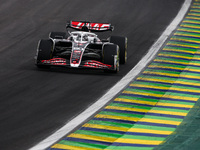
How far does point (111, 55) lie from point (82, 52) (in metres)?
1.13

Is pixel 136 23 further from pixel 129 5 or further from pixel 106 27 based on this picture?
pixel 106 27

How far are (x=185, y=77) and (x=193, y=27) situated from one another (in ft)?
31.3

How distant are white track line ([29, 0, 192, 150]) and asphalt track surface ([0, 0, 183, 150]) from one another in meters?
0.24

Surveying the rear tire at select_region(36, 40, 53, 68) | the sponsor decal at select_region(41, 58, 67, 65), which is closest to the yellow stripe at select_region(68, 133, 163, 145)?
the sponsor decal at select_region(41, 58, 67, 65)

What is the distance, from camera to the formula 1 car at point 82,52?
21.8 meters

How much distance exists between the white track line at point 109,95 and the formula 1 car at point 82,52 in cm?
83

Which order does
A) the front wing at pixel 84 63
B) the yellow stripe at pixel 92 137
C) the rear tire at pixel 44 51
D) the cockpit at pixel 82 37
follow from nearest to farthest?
1. the yellow stripe at pixel 92 137
2. the front wing at pixel 84 63
3. the rear tire at pixel 44 51
4. the cockpit at pixel 82 37

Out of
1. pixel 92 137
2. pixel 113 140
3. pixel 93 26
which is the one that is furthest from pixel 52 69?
pixel 113 140

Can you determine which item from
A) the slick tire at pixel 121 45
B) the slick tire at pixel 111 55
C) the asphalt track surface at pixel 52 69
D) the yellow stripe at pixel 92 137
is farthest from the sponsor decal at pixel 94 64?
the yellow stripe at pixel 92 137

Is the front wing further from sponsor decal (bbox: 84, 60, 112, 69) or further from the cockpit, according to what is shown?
the cockpit

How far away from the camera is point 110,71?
73.0 feet

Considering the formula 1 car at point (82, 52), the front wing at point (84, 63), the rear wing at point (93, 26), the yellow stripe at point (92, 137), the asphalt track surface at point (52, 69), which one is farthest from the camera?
the rear wing at point (93, 26)

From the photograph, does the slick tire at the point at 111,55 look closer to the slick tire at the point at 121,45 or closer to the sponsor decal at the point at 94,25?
the slick tire at the point at 121,45

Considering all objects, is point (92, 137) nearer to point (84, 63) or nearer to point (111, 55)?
point (84, 63)
